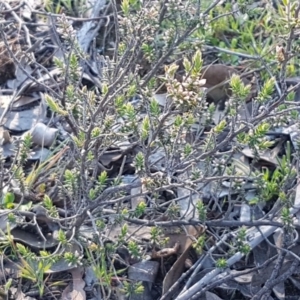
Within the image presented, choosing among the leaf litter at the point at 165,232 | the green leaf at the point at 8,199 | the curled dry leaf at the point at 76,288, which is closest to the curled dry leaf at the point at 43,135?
the leaf litter at the point at 165,232

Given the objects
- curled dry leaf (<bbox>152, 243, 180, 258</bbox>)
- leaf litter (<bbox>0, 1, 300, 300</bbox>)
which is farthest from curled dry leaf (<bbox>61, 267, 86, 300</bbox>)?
curled dry leaf (<bbox>152, 243, 180, 258</bbox>)

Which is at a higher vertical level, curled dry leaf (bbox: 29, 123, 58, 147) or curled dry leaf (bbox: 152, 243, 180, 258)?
curled dry leaf (bbox: 29, 123, 58, 147)

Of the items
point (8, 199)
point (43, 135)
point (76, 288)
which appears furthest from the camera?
point (43, 135)

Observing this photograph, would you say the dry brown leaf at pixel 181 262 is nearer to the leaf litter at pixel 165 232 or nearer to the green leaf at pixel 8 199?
the leaf litter at pixel 165 232

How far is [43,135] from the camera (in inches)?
97.4

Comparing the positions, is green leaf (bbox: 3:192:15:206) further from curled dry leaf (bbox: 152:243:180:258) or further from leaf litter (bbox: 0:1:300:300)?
curled dry leaf (bbox: 152:243:180:258)

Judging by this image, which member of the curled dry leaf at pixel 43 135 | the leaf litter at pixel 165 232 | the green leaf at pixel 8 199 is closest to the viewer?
the leaf litter at pixel 165 232

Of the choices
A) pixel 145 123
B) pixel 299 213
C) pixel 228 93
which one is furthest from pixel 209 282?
pixel 228 93

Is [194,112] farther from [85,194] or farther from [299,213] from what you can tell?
[299,213]

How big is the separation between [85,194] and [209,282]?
1.47 ft

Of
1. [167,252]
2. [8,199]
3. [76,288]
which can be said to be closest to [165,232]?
[167,252]

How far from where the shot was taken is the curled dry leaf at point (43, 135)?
247cm

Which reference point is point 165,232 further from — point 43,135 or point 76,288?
point 43,135

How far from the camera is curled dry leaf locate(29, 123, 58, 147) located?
A: 8.09 feet
